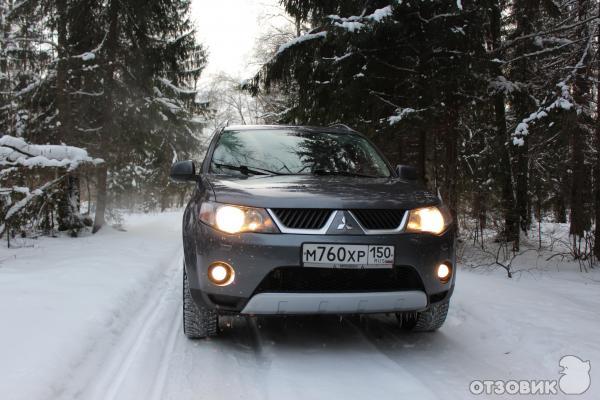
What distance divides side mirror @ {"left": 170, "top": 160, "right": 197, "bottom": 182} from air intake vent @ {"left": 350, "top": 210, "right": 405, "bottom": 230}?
1.71m

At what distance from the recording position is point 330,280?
10.3ft

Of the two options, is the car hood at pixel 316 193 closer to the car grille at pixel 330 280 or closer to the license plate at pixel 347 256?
→ the license plate at pixel 347 256

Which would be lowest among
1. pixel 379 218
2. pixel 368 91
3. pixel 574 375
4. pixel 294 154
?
pixel 574 375

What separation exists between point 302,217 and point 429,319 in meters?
1.40

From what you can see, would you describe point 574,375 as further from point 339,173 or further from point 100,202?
point 100,202

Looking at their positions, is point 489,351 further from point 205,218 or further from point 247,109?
point 247,109

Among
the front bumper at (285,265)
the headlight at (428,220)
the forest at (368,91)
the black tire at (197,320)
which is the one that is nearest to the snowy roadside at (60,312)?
the black tire at (197,320)

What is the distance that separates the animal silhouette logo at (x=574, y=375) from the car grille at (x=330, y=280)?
1007 millimetres

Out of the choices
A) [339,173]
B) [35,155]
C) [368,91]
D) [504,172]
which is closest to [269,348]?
[339,173]

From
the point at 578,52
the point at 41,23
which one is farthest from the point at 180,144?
the point at 578,52

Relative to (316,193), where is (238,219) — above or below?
below

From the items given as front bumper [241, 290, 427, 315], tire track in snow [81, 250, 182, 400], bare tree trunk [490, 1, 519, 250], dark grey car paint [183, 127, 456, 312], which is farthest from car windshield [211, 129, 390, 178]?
bare tree trunk [490, 1, 519, 250]

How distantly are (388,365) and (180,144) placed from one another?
1963 centimetres

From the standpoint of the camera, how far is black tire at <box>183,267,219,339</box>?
350 cm
